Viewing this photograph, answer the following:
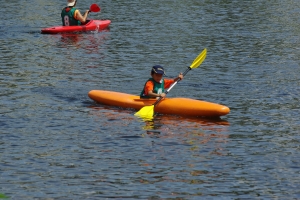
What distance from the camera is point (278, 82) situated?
64.6 ft

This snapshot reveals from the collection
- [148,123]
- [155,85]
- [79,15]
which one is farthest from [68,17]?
[148,123]

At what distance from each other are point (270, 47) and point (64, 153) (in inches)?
514

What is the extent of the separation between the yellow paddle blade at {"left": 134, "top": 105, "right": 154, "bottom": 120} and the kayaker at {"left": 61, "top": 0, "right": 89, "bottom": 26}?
12.2m

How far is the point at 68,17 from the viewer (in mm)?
28031

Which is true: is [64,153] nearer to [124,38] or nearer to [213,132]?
[213,132]

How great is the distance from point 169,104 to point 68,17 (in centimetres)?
1253

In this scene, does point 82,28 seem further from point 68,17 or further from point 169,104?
point 169,104

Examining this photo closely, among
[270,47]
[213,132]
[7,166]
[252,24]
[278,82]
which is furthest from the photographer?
[252,24]

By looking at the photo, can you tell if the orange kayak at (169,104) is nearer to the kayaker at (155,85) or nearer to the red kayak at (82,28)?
the kayaker at (155,85)

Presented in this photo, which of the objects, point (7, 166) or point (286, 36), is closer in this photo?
point (7, 166)

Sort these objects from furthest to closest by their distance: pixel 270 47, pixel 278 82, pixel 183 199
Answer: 1. pixel 270 47
2. pixel 278 82
3. pixel 183 199

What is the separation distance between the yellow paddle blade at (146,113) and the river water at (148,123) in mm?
205

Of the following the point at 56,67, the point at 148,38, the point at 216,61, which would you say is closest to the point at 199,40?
the point at 148,38

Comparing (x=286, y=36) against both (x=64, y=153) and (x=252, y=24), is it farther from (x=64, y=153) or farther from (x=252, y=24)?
(x=64, y=153)
